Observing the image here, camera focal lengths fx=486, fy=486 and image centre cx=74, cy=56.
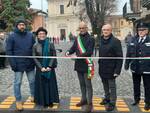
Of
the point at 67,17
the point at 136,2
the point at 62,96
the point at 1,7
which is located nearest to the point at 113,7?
the point at 136,2

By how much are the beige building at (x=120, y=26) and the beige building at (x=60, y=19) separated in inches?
402

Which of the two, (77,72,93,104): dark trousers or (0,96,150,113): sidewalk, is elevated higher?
(77,72,93,104): dark trousers

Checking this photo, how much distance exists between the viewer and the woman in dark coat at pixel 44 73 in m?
10.4

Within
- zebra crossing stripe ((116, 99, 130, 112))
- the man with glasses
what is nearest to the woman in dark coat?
zebra crossing stripe ((116, 99, 130, 112))

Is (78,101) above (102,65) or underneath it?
underneath

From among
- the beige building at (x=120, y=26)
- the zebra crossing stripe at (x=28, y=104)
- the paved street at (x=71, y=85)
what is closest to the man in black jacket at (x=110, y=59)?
the zebra crossing stripe at (x=28, y=104)

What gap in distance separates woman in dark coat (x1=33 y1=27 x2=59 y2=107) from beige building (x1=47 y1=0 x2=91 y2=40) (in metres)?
102

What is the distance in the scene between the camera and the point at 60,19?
11631 cm

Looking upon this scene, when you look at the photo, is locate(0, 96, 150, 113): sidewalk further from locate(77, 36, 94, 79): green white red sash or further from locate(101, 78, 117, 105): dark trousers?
locate(77, 36, 94, 79): green white red sash

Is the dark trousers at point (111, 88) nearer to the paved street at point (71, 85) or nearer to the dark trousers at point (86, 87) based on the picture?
the dark trousers at point (86, 87)

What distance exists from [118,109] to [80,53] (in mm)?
1504

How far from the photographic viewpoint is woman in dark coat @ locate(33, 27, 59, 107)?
10.4 m

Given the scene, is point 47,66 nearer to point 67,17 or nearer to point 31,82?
point 31,82

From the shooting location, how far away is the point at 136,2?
5391 cm
